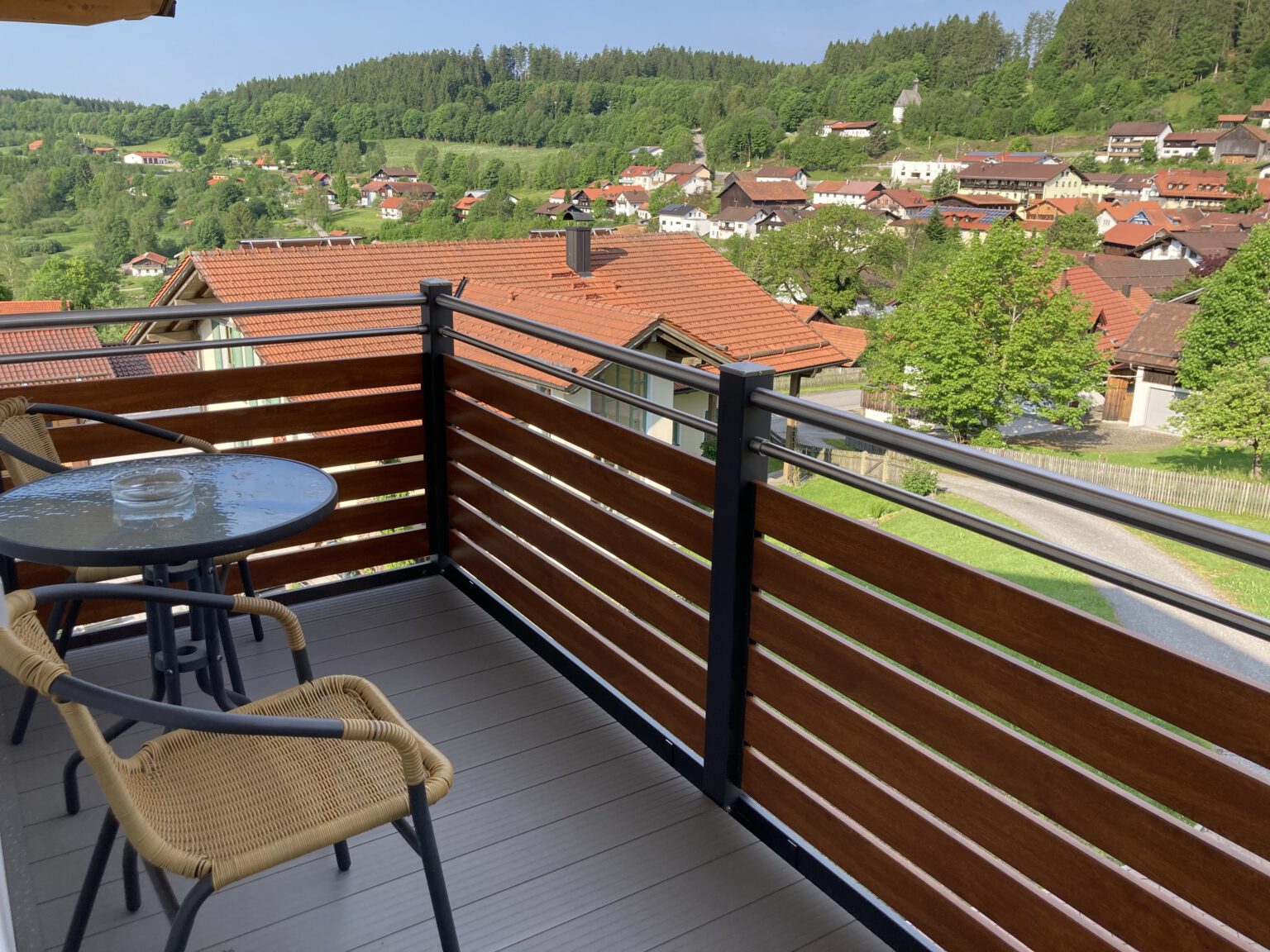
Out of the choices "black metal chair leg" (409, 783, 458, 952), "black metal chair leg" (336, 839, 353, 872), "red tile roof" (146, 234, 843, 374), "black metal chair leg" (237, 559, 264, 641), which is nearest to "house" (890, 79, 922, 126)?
"red tile roof" (146, 234, 843, 374)

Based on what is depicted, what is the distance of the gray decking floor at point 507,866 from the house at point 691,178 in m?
74.1

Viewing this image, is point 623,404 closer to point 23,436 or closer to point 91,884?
point 23,436

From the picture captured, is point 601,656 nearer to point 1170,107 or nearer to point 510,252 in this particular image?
point 510,252

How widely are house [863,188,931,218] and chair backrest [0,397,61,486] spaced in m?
63.3

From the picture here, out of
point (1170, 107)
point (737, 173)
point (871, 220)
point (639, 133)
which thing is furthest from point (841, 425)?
point (1170, 107)

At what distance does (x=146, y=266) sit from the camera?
3709 centimetres

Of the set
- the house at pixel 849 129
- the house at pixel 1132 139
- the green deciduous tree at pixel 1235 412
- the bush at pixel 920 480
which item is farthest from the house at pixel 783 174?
the bush at pixel 920 480

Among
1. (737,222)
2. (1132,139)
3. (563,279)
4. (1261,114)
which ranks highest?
(1261,114)

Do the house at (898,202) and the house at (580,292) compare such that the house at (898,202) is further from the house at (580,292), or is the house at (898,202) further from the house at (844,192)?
the house at (580,292)

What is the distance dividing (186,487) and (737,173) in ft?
246

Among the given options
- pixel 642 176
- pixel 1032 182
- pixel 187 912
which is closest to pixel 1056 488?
pixel 187 912

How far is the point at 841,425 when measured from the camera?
1766 millimetres

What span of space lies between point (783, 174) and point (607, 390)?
77456mm

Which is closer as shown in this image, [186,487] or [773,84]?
[186,487]
